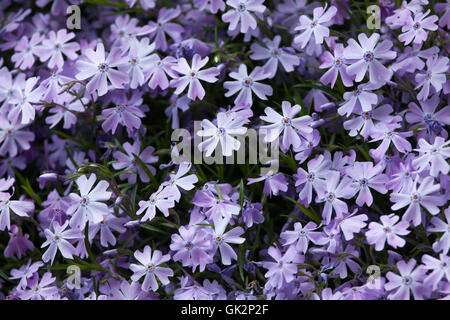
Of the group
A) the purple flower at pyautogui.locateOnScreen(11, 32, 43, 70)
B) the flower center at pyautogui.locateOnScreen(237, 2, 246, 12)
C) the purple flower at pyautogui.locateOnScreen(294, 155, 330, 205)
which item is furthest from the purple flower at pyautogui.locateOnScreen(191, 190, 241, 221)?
the purple flower at pyautogui.locateOnScreen(11, 32, 43, 70)

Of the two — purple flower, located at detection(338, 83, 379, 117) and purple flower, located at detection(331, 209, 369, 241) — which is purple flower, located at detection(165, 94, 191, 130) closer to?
purple flower, located at detection(338, 83, 379, 117)

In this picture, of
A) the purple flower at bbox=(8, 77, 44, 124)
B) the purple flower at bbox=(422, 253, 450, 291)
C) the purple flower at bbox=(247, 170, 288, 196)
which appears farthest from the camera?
the purple flower at bbox=(8, 77, 44, 124)

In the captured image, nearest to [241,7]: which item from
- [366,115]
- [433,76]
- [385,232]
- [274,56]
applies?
[274,56]

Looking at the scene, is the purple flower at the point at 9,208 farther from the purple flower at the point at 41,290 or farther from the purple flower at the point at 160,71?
the purple flower at the point at 160,71

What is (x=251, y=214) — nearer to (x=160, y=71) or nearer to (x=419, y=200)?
(x=419, y=200)

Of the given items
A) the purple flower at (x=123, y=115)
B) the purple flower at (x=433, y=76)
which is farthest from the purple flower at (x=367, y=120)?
the purple flower at (x=123, y=115)
